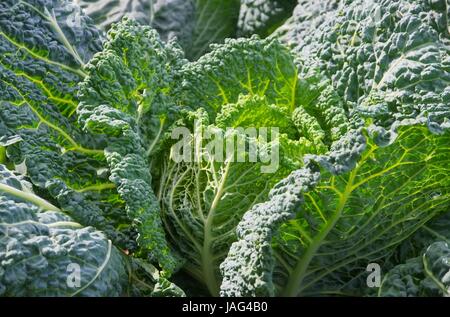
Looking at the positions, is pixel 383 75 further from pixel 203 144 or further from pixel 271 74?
pixel 203 144

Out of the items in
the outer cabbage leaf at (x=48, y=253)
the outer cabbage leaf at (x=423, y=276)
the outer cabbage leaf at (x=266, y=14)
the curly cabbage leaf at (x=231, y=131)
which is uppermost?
the outer cabbage leaf at (x=266, y=14)

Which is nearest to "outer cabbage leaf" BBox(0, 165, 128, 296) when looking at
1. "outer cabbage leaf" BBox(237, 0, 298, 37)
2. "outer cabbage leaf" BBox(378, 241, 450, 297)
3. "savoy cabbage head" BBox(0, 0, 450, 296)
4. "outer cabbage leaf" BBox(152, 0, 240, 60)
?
"savoy cabbage head" BBox(0, 0, 450, 296)

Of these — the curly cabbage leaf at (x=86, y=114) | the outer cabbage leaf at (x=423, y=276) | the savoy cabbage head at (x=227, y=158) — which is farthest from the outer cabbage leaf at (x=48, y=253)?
the outer cabbage leaf at (x=423, y=276)

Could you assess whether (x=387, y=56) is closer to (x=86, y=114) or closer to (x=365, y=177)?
(x=365, y=177)

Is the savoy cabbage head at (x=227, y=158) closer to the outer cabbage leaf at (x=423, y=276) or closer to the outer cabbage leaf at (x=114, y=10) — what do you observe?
the outer cabbage leaf at (x=423, y=276)

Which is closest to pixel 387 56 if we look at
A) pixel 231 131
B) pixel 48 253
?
pixel 231 131

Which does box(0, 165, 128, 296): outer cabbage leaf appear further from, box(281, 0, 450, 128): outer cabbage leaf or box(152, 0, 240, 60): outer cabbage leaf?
box(152, 0, 240, 60): outer cabbage leaf
